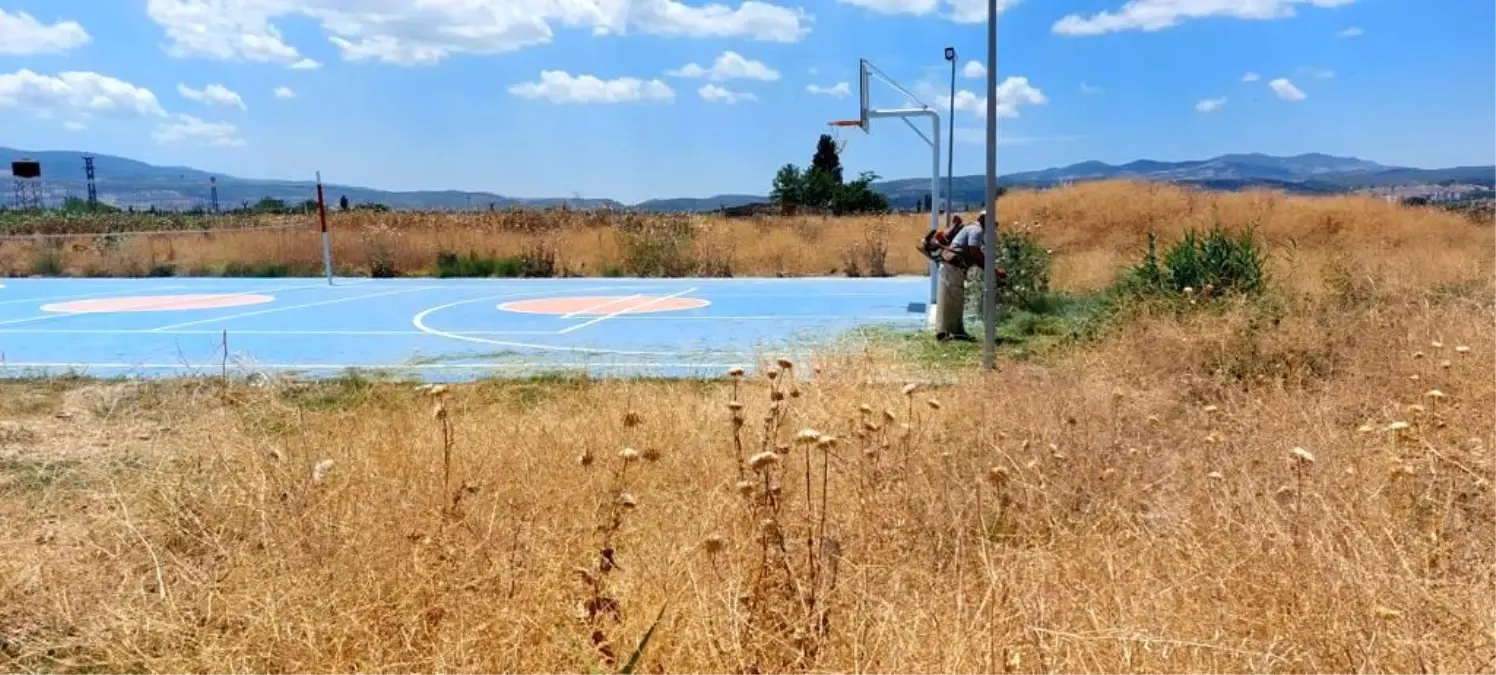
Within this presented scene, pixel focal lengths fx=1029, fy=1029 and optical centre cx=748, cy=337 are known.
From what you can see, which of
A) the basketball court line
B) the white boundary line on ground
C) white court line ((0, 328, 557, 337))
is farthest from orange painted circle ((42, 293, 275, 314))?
the basketball court line

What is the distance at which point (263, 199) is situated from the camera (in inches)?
2736

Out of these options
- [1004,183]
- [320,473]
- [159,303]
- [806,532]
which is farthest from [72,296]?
[1004,183]

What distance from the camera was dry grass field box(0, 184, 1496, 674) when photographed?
277 cm

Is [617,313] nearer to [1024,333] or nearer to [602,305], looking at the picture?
[602,305]

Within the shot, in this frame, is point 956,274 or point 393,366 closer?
point 393,366

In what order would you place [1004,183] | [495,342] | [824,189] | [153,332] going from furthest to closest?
[824,189] → [1004,183] → [153,332] → [495,342]

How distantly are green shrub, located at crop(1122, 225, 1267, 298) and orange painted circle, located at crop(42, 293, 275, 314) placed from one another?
14455mm

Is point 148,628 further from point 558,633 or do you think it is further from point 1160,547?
point 1160,547

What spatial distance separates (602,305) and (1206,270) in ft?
31.0

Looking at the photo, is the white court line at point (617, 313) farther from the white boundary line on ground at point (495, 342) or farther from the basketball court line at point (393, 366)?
the basketball court line at point (393, 366)

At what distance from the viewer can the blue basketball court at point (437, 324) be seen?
35.0ft

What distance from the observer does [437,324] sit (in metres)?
14.4

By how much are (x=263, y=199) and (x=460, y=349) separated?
6552 cm

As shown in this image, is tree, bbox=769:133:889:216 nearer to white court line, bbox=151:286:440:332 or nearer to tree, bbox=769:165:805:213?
tree, bbox=769:165:805:213
